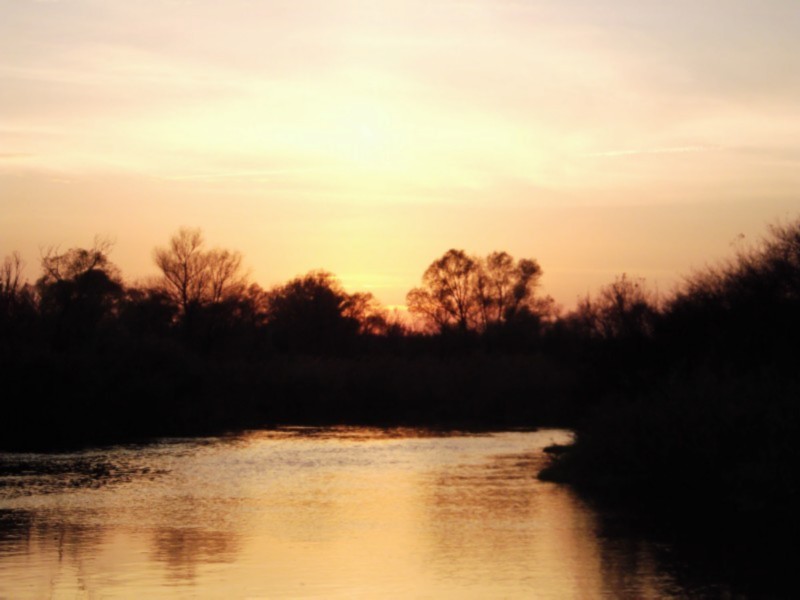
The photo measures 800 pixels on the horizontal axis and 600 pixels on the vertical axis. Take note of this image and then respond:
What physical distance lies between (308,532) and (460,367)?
52.9 m

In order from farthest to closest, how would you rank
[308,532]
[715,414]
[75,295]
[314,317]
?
[314,317], [75,295], [715,414], [308,532]

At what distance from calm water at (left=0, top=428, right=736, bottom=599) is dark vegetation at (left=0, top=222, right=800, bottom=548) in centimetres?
337

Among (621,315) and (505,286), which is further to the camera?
(505,286)

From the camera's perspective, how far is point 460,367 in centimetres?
7731

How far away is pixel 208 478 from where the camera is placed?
36.2 m

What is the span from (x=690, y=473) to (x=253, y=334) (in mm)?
60525

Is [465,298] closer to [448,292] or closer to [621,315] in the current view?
[448,292]

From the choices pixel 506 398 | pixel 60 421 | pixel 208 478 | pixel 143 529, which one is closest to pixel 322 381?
pixel 506 398

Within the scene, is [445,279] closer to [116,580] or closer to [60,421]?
[60,421]

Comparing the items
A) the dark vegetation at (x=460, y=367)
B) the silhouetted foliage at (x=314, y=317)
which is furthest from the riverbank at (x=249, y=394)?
the silhouetted foliage at (x=314, y=317)

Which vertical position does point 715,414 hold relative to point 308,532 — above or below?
above

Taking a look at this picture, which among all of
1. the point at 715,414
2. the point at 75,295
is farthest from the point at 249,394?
the point at 715,414

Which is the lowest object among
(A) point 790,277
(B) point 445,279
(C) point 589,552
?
(C) point 589,552

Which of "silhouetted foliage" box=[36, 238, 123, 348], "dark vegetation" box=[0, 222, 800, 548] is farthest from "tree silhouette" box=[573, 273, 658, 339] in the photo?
"silhouetted foliage" box=[36, 238, 123, 348]
